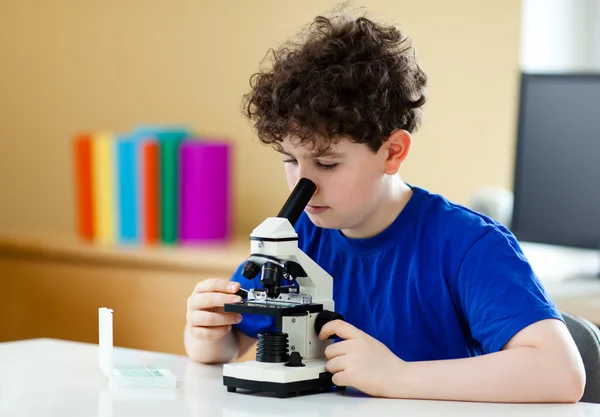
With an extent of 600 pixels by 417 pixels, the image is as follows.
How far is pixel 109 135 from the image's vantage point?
3.16 m

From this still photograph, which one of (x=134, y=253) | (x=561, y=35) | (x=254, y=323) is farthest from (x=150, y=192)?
(x=254, y=323)

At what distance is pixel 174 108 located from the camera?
3.40 meters

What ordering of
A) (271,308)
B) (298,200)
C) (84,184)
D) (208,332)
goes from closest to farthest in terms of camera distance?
1. (271,308)
2. (298,200)
3. (208,332)
4. (84,184)

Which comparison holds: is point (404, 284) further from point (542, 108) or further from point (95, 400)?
point (542, 108)

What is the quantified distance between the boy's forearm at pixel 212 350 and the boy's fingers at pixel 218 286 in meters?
0.12

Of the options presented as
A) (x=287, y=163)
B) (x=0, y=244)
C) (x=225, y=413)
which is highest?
(x=287, y=163)

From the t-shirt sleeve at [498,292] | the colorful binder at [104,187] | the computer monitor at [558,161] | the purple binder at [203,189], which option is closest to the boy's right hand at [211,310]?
the t-shirt sleeve at [498,292]

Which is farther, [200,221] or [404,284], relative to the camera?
[200,221]

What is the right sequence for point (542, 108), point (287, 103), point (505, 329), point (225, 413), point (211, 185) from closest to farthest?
point (225, 413)
point (505, 329)
point (287, 103)
point (542, 108)
point (211, 185)

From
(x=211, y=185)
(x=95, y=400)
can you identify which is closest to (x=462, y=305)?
(x=95, y=400)

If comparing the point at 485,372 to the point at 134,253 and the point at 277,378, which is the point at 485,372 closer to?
the point at 277,378

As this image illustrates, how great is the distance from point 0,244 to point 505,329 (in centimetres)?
218

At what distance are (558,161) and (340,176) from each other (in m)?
1.28

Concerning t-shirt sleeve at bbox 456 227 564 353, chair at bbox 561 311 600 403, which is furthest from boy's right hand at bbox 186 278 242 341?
chair at bbox 561 311 600 403
